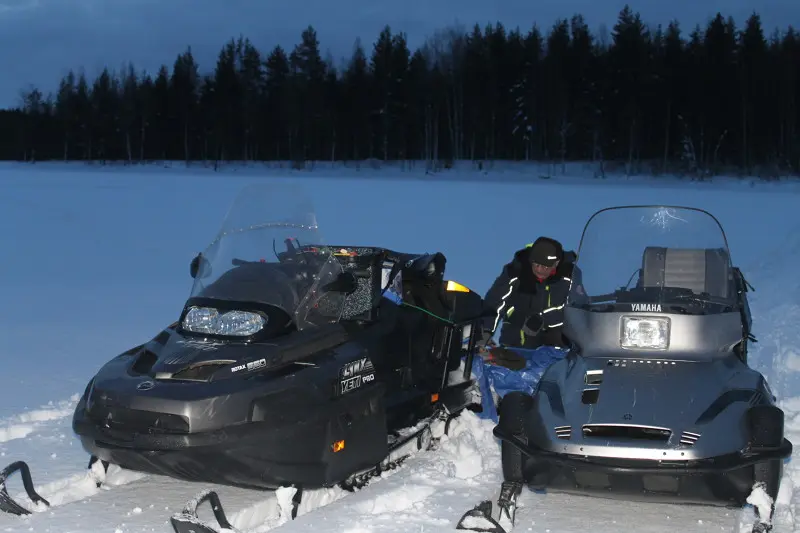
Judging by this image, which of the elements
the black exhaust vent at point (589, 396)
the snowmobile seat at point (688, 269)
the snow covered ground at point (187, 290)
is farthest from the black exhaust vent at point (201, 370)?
the snowmobile seat at point (688, 269)

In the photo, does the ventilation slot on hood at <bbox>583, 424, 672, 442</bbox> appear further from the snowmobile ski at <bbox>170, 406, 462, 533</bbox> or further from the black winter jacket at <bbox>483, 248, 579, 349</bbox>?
the black winter jacket at <bbox>483, 248, 579, 349</bbox>

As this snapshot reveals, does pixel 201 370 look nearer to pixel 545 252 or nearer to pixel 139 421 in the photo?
pixel 139 421

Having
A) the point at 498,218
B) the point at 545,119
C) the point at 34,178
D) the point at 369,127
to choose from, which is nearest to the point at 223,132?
the point at 369,127

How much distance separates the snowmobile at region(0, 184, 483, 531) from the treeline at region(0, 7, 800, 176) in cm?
3366

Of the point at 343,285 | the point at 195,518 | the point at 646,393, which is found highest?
the point at 343,285

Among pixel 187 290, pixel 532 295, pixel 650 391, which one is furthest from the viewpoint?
pixel 187 290

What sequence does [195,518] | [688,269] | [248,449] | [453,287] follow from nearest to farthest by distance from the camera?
[195,518] < [248,449] < [688,269] < [453,287]

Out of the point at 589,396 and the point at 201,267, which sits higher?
the point at 201,267

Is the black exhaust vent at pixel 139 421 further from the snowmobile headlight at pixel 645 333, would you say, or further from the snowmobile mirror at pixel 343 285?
the snowmobile headlight at pixel 645 333

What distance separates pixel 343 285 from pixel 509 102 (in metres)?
45.4

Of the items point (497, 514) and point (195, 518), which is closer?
point (195, 518)

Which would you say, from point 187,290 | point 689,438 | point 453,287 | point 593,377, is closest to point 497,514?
point 593,377

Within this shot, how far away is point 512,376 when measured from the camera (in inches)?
192

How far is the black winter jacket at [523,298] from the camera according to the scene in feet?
17.4
